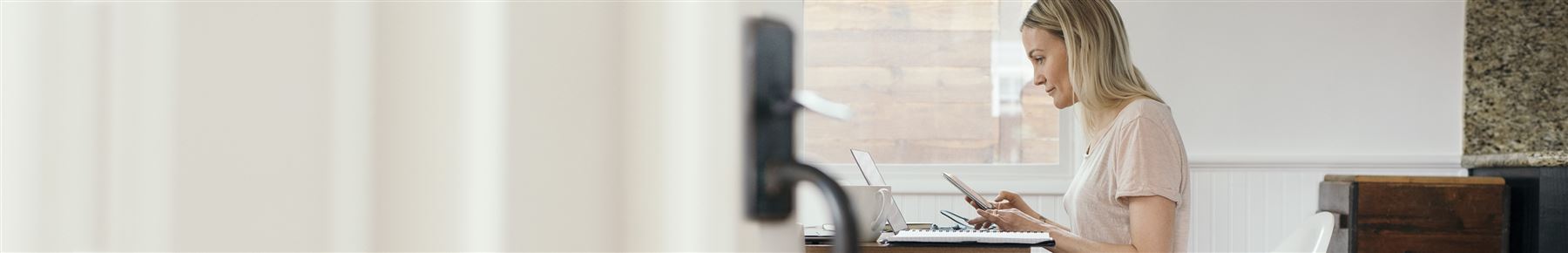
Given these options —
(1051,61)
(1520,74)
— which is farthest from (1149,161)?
(1520,74)

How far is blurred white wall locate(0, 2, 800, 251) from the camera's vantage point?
10.1 inches

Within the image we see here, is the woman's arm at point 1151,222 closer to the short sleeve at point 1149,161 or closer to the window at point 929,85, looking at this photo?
the short sleeve at point 1149,161

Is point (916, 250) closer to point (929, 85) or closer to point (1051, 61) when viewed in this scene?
point (1051, 61)

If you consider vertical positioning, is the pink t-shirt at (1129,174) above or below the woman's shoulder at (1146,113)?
below

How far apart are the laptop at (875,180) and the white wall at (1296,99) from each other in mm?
1247

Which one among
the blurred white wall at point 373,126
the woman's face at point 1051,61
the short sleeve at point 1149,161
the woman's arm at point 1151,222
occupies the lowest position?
the woman's arm at point 1151,222

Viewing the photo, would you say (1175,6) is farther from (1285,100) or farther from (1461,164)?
(1461,164)

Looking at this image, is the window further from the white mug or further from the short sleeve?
the short sleeve

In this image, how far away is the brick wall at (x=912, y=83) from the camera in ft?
11.7

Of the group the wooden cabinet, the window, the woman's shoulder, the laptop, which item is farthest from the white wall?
the woman's shoulder

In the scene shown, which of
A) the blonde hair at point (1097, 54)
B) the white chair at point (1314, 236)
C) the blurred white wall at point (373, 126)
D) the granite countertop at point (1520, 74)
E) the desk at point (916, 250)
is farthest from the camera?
the granite countertop at point (1520, 74)

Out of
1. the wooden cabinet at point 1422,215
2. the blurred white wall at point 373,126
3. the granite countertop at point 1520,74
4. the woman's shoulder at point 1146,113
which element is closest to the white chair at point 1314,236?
the wooden cabinet at point 1422,215

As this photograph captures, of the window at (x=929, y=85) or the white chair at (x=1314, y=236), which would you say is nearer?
the white chair at (x=1314, y=236)

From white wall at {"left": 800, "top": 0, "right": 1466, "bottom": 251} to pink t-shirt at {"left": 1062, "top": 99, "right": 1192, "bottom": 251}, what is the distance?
1573mm
